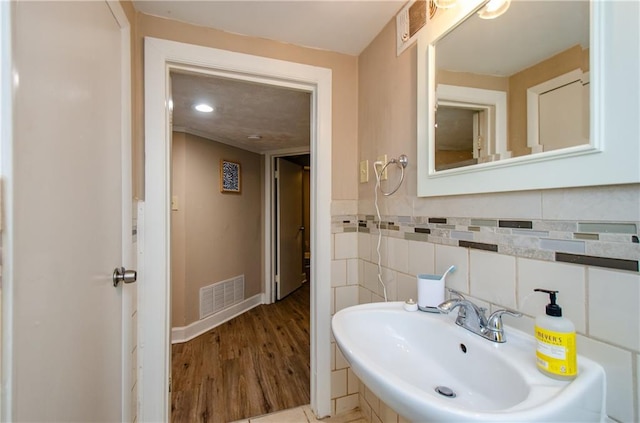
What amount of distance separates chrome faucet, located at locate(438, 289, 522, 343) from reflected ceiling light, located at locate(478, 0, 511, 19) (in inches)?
34.3

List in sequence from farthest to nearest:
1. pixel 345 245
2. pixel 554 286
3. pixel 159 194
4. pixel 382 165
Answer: pixel 345 245, pixel 382 165, pixel 159 194, pixel 554 286

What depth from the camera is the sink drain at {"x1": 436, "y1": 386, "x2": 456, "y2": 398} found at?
0.76 meters

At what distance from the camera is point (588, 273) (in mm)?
599

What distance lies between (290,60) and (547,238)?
136 centimetres

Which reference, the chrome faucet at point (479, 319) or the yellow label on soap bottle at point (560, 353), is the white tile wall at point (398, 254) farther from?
the yellow label on soap bottle at point (560, 353)

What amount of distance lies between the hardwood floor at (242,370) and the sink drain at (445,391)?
116 cm

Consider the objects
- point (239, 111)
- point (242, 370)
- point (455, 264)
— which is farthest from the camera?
point (239, 111)

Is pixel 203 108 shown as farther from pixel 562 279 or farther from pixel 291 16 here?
pixel 562 279

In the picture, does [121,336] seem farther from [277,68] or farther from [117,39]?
[277,68]

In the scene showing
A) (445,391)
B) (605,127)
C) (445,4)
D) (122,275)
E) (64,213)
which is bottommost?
(445,391)

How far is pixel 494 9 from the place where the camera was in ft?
2.70

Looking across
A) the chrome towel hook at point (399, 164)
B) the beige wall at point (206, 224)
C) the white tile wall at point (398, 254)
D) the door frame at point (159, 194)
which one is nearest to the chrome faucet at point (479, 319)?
the white tile wall at point (398, 254)

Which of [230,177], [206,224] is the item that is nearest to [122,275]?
[206,224]

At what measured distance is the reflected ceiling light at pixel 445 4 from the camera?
945 mm
